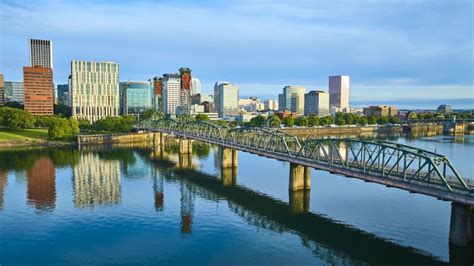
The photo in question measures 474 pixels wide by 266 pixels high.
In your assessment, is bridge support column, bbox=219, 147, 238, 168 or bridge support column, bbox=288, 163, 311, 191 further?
bridge support column, bbox=219, 147, 238, 168

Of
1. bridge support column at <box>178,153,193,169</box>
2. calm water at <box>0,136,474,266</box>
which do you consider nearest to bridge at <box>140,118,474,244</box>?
calm water at <box>0,136,474,266</box>

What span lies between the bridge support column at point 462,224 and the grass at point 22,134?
130 meters

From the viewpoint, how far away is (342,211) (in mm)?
55531

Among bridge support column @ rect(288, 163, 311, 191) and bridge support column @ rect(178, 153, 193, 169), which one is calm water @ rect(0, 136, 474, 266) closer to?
bridge support column @ rect(288, 163, 311, 191)

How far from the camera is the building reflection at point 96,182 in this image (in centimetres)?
6141

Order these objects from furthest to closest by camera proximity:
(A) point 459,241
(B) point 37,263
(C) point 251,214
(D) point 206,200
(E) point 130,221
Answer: (D) point 206,200 → (C) point 251,214 → (E) point 130,221 → (A) point 459,241 → (B) point 37,263

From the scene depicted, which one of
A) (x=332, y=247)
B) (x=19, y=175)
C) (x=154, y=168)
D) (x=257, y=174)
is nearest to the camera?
(x=332, y=247)

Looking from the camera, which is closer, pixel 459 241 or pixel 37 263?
pixel 37 263

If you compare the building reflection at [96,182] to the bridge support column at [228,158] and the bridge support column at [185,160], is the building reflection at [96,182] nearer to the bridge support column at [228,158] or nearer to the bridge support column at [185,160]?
the bridge support column at [185,160]

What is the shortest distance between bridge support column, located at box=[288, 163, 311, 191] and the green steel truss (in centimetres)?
223

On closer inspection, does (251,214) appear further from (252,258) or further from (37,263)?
(37,263)

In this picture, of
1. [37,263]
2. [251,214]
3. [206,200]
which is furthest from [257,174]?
[37,263]

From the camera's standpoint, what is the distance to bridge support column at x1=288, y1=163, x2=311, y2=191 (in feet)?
212

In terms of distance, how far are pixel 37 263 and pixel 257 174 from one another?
175 feet
